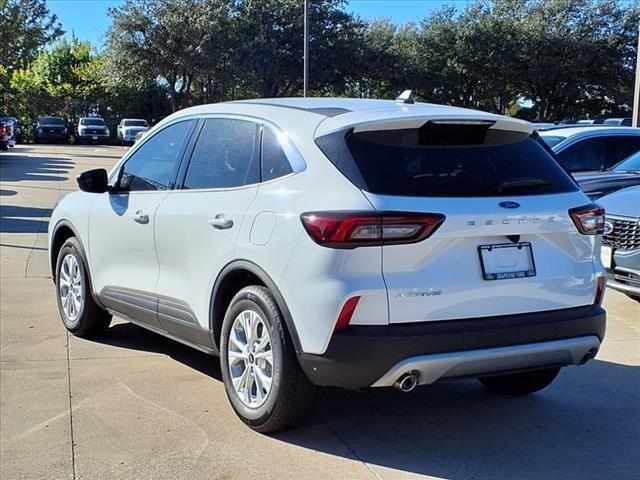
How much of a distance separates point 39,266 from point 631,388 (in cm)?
661

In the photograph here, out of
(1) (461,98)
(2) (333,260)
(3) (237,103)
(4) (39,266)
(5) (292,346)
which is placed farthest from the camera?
(1) (461,98)

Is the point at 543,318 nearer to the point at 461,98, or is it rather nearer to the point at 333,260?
the point at 333,260

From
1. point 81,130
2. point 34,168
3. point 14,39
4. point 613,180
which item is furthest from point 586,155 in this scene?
point 81,130

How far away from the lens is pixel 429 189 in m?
3.88

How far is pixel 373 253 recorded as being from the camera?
3693 mm

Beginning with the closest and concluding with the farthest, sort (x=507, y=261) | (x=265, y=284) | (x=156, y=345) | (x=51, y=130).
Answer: (x=507, y=261), (x=265, y=284), (x=156, y=345), (x=51, y=130)

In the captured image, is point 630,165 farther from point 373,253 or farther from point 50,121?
point 50,121

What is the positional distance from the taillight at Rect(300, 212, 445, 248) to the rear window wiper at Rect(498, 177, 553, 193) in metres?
0.50

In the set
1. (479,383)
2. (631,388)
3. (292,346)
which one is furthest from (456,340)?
(631,388)

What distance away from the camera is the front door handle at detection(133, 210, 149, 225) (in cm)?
522

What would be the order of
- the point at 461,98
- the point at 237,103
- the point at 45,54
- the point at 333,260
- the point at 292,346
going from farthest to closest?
the point at 45,54 → the point at 461,98 → the point at 237,103 → the point at 292,346 → the point at 333,260

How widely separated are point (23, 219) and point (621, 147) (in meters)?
9.38

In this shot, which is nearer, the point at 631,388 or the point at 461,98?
the point at 631,388

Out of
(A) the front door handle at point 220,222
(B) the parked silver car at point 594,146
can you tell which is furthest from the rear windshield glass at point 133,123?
(A) the front door handle at point 220,222
